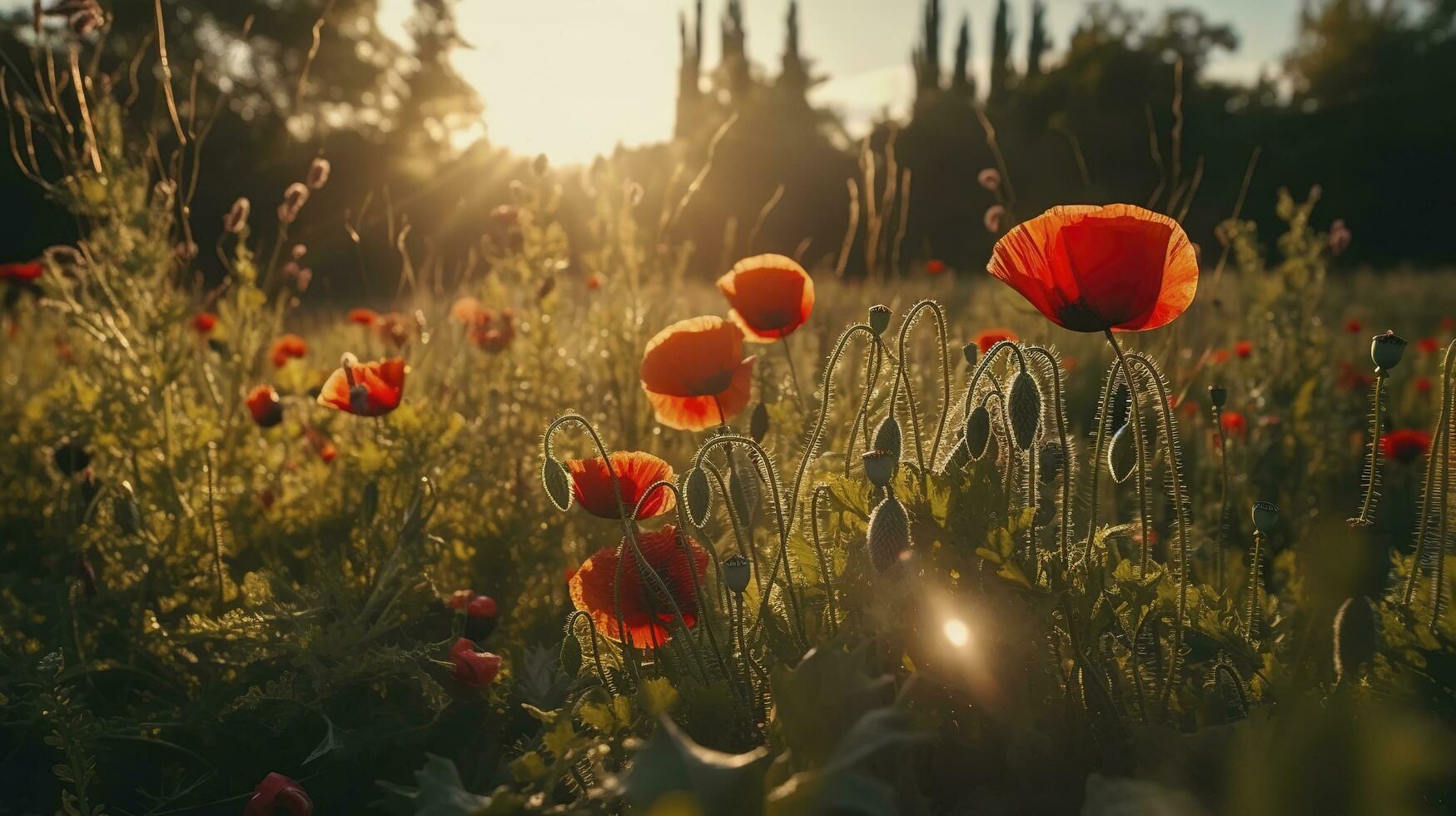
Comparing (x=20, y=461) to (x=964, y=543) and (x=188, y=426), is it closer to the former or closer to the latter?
(x=188, y=426)

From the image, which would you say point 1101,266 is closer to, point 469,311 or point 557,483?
point 557,483

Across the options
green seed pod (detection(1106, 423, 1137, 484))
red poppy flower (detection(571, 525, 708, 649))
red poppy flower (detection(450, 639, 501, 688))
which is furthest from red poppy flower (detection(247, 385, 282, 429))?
green seed pod (detection(1106, 423, 1137, 484))

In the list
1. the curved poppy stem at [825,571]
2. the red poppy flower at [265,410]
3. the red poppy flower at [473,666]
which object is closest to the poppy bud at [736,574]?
the curved poppy stem at [825,571]

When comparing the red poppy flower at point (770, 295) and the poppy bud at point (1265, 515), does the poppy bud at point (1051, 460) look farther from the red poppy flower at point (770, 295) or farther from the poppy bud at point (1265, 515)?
the red poppy flower at point (770, 295)

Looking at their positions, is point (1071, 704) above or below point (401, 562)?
above

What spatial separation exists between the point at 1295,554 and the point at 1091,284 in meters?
1.50

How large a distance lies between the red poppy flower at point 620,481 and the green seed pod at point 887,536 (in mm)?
465

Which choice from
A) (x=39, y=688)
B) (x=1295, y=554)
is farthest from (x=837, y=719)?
(x=1295, y=554)

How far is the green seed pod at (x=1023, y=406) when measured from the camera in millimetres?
1247

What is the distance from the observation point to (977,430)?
1.32m

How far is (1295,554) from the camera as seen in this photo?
2383mm

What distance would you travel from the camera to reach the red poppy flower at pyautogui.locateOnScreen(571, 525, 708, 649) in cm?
149

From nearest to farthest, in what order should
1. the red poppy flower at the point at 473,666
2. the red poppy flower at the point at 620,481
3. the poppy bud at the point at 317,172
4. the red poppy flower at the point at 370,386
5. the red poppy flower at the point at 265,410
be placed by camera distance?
the red poppy flower at the point at 620,481, the red poppy flower at the point at 473,666, the red poppy flower at the point at 370,386, the red poppy flower at the point at 265,410, the poppy bud at the point at 317,172

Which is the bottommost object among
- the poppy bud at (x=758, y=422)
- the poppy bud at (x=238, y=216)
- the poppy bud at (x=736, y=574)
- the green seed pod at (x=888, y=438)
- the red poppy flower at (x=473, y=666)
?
the red poppy flower at (x=473, y=666)
